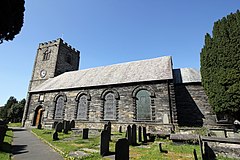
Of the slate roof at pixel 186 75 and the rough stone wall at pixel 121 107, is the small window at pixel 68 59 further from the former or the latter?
the slate roof at pixel 186 75

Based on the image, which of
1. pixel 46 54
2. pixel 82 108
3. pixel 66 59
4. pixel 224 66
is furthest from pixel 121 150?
pixel 46 54

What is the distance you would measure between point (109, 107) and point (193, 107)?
937 cm

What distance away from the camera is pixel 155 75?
16.8m

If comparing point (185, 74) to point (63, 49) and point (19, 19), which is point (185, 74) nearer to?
point (19, 19)

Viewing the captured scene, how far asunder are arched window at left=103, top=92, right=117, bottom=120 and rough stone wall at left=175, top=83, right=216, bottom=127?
733cm

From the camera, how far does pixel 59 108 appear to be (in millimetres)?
20359

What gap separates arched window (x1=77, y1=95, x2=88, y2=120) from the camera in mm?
18336

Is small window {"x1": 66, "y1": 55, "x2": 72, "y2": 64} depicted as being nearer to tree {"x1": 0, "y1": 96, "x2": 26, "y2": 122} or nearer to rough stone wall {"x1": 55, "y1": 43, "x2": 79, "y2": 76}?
rough stone wall {"x1": 55, "y1": 43, "x2": 79, "y2": 76}

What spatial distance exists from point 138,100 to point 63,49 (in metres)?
21.0

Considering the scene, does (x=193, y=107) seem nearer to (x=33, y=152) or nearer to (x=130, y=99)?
(x=130, y=99)

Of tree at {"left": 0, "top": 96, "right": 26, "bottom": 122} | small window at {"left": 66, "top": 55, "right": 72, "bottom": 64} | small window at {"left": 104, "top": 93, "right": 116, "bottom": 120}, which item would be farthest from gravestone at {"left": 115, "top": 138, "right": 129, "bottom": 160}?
tree at {"left": 0, "top": 96, "right": 26, "bottom": 122}

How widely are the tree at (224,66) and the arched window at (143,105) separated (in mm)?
5722

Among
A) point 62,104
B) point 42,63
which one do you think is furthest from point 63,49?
point 62,104

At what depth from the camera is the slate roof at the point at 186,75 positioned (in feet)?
55.6
